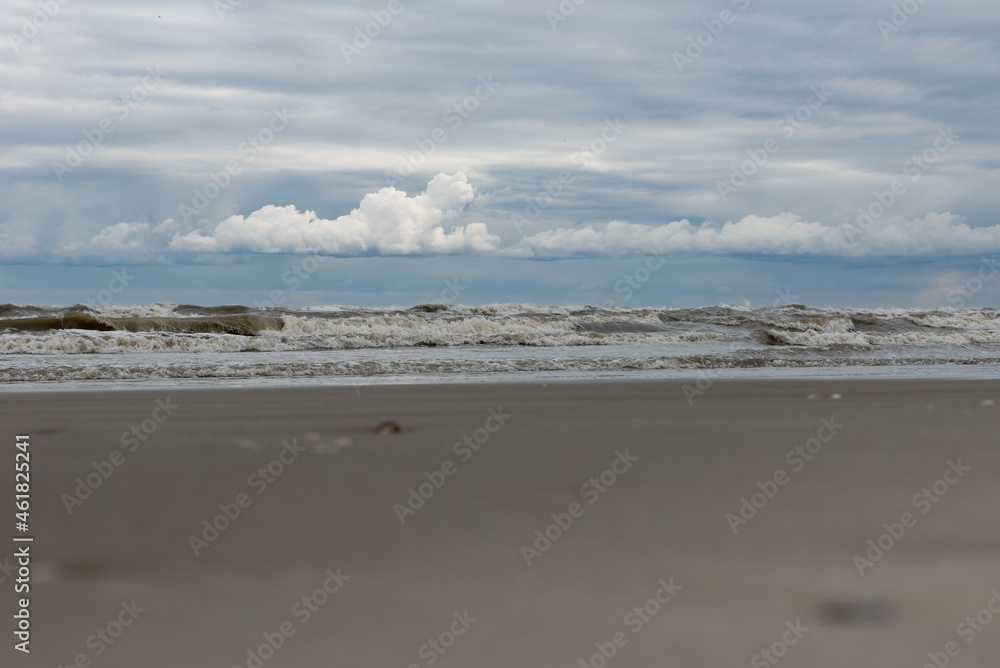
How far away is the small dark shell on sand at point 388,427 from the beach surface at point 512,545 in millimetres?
60

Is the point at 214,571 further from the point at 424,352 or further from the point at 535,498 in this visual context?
the point at 424,352

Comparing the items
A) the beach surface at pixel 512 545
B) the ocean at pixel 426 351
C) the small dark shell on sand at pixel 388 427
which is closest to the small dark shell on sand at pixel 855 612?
the beach surface at pixel 512 545

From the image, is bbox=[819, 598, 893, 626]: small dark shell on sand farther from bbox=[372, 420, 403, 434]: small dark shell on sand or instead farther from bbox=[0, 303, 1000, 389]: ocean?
bbox=[0, 303, 1000, 389]: ocean

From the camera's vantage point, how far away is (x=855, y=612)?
2080mm

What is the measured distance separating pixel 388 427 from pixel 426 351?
8525 millimetres

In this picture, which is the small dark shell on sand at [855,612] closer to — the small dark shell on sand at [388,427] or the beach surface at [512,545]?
the beach surface at [512,545]

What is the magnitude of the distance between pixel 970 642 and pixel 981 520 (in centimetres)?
112

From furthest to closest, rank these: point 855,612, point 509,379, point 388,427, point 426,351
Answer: point 426,351 → point 509,379 → point 388,427 → point 855,612

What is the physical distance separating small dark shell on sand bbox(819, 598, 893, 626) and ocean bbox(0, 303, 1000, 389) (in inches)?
255

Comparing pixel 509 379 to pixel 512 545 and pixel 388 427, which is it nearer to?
pixel 388 427

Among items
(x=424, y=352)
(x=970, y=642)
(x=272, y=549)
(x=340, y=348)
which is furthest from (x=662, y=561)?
(x=340, y=348)

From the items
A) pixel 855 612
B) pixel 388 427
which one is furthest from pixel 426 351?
pixel 855 612

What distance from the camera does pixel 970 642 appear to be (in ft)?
6.31

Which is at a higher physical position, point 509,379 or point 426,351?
point 509,379
